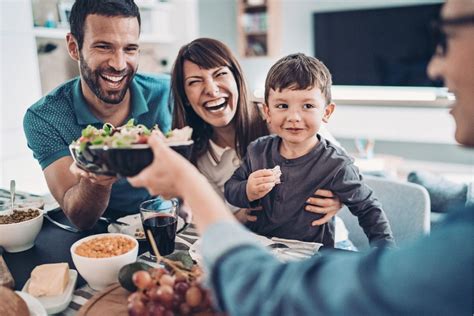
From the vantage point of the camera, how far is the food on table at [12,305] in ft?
3.04

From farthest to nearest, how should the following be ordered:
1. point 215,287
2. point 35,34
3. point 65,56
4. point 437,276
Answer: point 65,56 → point 35,34 → point 215,287 → point 437,276

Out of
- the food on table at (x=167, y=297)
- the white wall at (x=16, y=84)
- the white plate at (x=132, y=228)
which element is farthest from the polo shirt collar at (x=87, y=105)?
the white wall at (x=16, y=84)

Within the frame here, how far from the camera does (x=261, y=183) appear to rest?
52.4 inches

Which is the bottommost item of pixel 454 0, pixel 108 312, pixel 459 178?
pixel 459 178

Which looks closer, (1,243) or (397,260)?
(397,260)

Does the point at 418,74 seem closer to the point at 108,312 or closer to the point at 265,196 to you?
the point at 265,196

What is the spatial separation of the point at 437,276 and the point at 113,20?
1478mm

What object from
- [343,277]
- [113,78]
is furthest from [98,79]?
[343,277]

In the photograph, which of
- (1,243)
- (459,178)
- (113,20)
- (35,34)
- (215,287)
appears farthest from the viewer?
(459,178)

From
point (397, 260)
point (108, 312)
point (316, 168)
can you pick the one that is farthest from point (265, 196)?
point (397, 260)

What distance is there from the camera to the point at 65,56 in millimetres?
4168

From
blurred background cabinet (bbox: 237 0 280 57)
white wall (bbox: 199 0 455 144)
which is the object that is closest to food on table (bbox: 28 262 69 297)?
white wall (bbox: 199 0 455 144)

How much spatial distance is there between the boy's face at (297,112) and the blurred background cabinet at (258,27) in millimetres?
4620

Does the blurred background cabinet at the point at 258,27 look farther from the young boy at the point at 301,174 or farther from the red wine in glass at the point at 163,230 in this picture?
the red wine in glass at the point at 163,230
